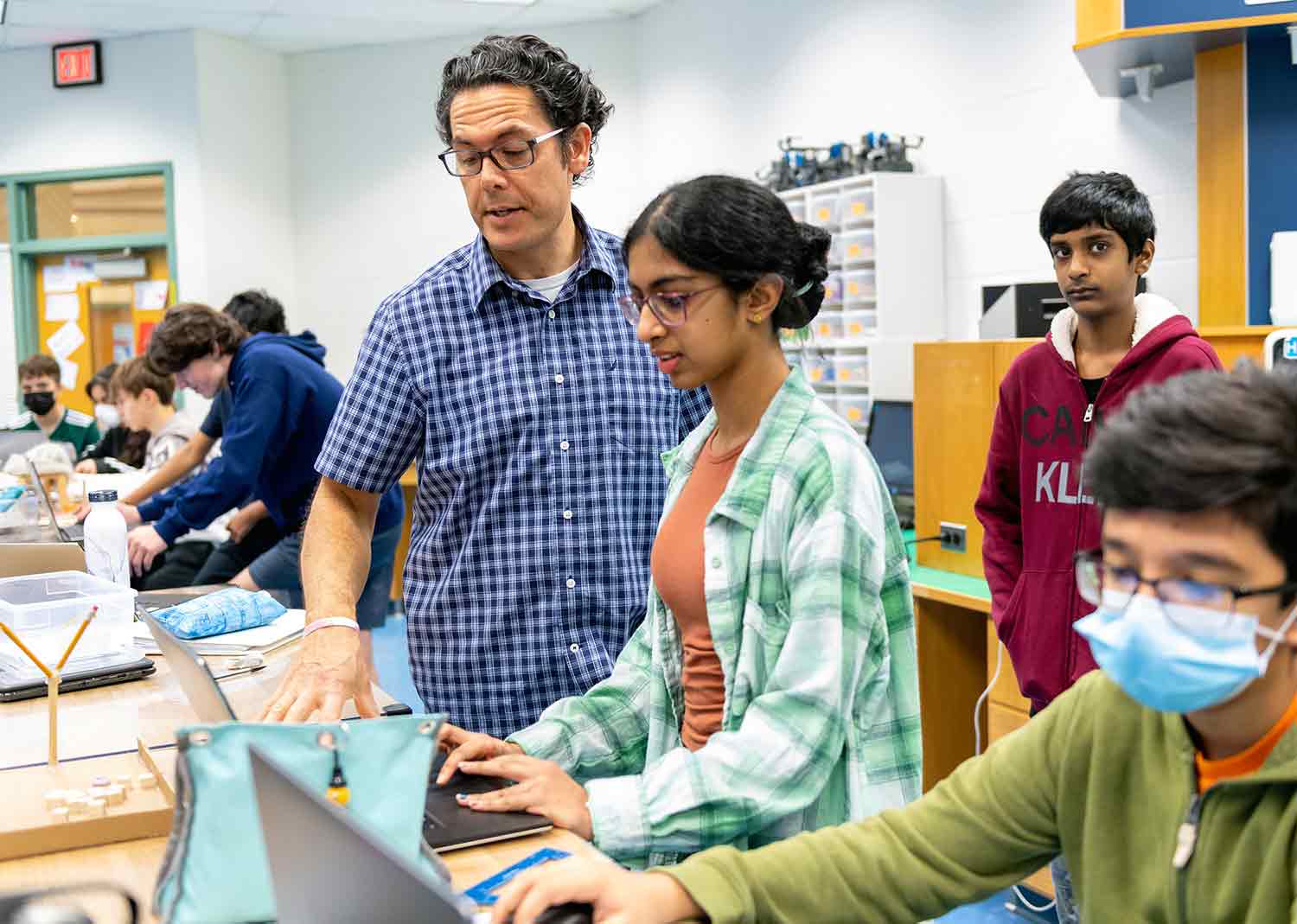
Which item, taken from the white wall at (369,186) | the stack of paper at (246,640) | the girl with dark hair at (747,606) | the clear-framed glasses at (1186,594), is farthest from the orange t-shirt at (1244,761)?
the white wall at (369,186)

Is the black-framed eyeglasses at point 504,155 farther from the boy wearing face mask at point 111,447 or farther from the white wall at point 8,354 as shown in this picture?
the white wall at point 8,354

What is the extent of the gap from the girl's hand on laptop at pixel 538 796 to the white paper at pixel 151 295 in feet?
26.5

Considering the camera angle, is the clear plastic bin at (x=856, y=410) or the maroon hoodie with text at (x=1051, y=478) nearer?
the maroon hoodie with text at (x=1051, y=478)

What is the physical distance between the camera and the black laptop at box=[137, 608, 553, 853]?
4.43ft

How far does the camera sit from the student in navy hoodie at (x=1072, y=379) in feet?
8.41

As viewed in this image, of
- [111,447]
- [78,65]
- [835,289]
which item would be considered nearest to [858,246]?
[835,289]

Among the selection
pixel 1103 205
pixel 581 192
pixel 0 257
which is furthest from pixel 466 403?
pixel 0 257

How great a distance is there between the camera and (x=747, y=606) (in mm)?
1427

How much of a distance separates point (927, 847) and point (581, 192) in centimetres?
775

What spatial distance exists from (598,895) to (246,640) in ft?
4.43

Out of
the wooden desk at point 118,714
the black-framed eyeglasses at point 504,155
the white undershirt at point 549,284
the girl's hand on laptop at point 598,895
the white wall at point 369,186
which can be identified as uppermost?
the white wall at point 369,186

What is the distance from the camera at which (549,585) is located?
1979 mm

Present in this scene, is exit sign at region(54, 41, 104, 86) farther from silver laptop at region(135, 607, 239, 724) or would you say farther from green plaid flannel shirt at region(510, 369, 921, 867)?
green plaid flannel shirt at region(510, 369, 921, 867)

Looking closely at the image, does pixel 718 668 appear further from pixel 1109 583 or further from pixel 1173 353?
pixel 1173 353
